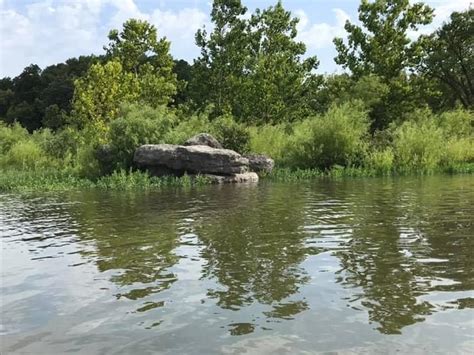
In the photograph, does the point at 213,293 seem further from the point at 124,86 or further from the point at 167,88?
the point at 167,88

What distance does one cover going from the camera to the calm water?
15.8ft

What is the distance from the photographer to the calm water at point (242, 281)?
15.8ft

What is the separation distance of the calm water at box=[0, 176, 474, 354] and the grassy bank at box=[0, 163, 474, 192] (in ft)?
26.2

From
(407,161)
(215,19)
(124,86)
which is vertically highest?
(215,19)

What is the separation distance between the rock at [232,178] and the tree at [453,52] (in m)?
30.1

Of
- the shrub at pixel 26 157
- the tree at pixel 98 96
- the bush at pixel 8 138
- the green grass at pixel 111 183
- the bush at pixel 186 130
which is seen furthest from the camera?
the bush at pixel 8 138

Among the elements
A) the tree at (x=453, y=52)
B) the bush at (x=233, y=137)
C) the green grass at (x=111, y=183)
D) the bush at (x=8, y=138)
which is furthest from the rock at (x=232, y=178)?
the tree at (x=453, y=52)

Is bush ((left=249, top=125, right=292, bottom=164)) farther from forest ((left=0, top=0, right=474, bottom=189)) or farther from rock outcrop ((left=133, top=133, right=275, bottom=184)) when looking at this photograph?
rock outcrop ((left=133, top=133, right=275, bottom=184))

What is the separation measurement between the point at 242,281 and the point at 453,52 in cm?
4826

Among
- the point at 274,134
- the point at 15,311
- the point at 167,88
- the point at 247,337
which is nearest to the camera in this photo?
the point at 247,337

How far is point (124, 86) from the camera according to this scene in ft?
108

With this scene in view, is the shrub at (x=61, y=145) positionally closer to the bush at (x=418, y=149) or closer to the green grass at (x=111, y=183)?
the green grass at (x=111, y=183)

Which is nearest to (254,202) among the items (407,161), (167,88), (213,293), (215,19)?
(213,293)

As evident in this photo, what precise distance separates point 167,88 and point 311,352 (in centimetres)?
3394
